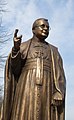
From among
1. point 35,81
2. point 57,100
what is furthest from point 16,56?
point 57,100

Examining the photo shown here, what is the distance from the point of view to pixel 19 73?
7684 mm

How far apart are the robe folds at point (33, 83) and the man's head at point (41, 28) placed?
0.17 meters

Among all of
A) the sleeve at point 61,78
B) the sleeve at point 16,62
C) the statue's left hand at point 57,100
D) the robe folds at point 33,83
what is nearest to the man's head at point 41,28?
the robe folds at point 33,83

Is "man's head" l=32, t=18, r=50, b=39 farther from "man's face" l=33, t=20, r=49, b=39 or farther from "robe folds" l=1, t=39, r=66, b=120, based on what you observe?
"robe folds" l=1, t=39, r=66, b=120

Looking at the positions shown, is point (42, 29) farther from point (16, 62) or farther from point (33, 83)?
point (33, 83)

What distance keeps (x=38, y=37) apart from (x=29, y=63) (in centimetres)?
64

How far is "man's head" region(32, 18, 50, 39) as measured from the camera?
7.79m

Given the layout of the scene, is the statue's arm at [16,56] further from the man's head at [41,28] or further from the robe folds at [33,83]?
the man's head at [41,28]

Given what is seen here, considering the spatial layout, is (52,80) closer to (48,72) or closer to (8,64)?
(48,72)

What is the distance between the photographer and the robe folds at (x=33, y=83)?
7.20m

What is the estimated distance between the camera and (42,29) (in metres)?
7.79

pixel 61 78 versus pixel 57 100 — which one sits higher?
pixel 61 78

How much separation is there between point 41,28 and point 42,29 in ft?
0.10

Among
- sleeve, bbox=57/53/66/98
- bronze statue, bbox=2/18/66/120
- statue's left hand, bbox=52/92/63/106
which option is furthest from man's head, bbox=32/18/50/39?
statue's left hand, bbox=52/92/63/106
